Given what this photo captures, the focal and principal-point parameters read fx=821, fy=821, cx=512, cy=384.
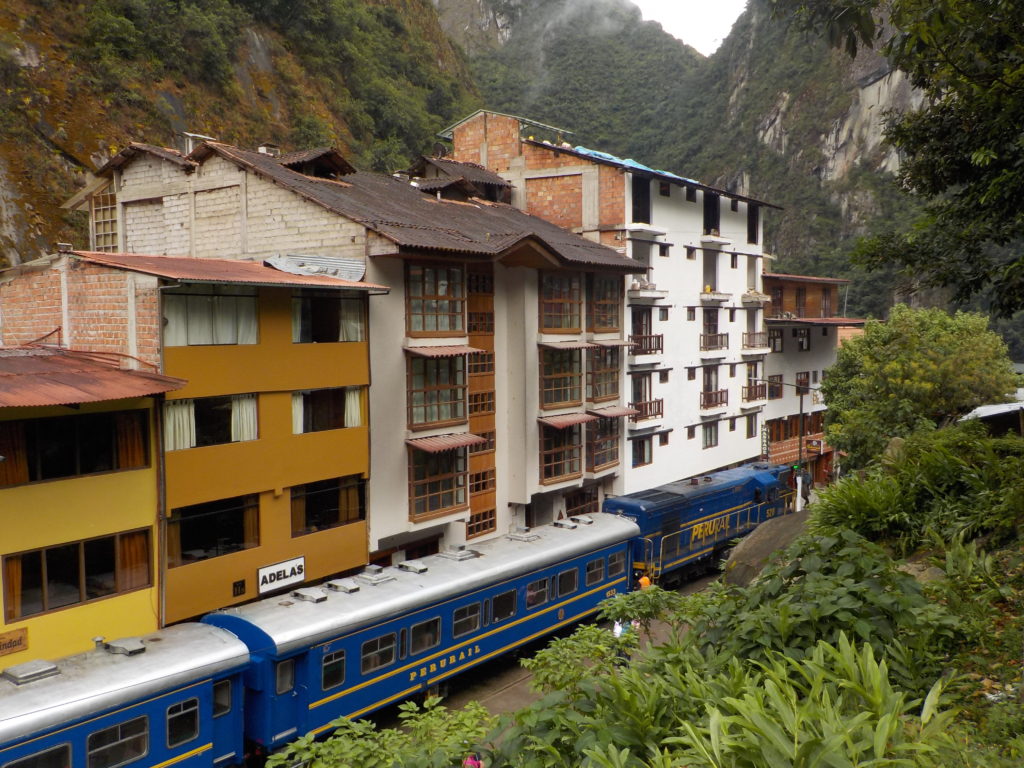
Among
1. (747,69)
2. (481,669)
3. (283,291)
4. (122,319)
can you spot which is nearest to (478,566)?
(481,669)

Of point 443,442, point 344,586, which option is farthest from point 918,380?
point 344,586

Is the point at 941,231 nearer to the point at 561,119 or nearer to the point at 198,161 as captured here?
the point at 198,161

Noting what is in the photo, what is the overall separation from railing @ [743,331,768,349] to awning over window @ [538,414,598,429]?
15216mm

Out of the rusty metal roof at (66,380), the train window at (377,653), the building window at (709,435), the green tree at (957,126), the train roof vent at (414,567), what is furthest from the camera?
the building window at (709,435)

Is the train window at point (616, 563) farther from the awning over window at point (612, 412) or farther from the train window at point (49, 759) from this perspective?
the train window at point (49, 759)

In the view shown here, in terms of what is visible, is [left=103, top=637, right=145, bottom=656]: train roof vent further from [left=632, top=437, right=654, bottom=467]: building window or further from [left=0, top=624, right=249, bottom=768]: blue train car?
[left=632, top=437, right=654, bottom=467]: building window

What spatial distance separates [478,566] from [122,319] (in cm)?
956

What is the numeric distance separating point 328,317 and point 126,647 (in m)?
9.23

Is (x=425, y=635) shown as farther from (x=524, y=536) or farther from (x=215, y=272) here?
(x=215, y=272)

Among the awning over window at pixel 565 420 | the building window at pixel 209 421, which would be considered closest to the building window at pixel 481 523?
the awning over window at pixel 565 420

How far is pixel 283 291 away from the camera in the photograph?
755 inches

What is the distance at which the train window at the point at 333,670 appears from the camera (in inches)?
609

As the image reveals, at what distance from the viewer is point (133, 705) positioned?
41.6 ft

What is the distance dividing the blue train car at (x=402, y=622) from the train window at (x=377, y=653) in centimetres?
2
